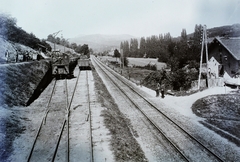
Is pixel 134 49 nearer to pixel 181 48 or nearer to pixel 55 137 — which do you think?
pixel 181 48

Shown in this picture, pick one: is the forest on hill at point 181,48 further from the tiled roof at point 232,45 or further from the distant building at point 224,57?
the tiled roof at point 232,45

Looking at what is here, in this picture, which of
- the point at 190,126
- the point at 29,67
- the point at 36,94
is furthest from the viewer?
the point at 29,67

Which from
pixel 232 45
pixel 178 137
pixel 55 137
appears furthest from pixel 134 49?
pixel 55 137

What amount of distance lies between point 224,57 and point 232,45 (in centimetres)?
198

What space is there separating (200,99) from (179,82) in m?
10.4

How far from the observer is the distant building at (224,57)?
29.1m

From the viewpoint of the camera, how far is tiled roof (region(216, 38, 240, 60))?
28.9 m

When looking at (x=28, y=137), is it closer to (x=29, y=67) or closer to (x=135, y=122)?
(x=135, y=122)

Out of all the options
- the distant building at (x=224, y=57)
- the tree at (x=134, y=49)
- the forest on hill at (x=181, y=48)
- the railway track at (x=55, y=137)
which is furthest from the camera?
the tree at (x=134, y=49)

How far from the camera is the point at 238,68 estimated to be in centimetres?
2850

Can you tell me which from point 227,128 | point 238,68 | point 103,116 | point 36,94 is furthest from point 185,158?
point 238,68

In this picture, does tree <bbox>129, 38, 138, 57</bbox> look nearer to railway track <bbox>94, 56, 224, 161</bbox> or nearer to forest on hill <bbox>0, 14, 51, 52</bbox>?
forest on hill <bbox>0, 14, 51, 52</bbox>

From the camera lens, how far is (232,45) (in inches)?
1194

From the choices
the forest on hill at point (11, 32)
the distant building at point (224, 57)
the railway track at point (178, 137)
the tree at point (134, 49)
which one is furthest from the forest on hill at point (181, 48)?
the forest on hill at point (11, 32)
